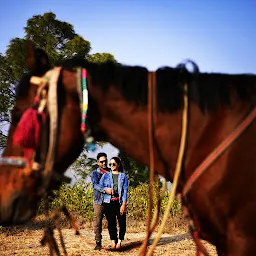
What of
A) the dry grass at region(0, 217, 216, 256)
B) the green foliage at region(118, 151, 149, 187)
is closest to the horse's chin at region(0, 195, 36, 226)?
the dry grass at region(0, 217, 216, 256)

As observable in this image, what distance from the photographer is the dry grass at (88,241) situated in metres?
6.97

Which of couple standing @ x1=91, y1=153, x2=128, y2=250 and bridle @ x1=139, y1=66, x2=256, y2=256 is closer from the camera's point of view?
bridle @ x1=139, y1=66, x2=256, y2=256

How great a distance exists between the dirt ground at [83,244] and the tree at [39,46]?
6.78 metres

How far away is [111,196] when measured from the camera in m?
7.01

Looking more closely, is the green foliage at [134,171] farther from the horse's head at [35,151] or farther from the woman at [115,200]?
the horse's head at [35,151]


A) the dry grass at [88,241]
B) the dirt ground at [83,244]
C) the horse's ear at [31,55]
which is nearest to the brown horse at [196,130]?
the horse's ear at [31,55]

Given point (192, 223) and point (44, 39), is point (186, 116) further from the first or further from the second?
point (44, 39)

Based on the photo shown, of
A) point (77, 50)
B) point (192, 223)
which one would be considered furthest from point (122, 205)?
point (77, 50)

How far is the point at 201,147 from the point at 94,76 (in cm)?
78

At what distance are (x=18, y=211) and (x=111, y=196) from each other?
516cm

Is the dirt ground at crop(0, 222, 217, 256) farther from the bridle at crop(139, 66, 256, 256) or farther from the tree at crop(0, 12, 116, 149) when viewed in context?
the tree at crop(0, 12, 116, 149)

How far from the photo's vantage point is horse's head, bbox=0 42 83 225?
1.93m

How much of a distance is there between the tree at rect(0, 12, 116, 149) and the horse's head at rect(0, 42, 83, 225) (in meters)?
13.1

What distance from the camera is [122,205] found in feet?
22.6
